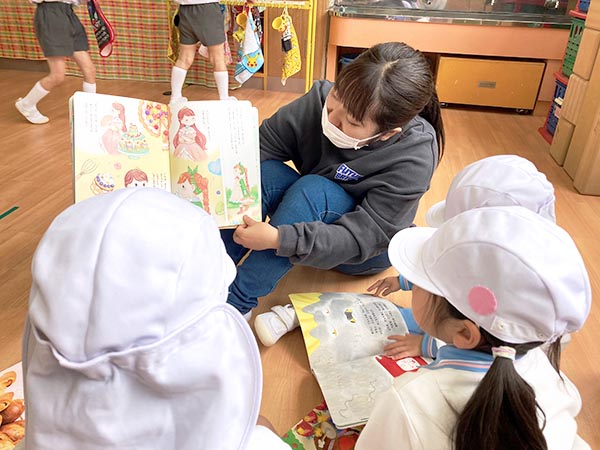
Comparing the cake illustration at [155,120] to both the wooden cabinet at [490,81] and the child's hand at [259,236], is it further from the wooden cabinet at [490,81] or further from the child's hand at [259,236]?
the wooden cabinet at [490,81]

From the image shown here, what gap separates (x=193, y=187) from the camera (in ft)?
3.23

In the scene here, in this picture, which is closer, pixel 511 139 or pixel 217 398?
pixel 217 398

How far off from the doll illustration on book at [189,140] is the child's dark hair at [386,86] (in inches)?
11.6

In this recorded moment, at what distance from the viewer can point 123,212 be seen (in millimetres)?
390

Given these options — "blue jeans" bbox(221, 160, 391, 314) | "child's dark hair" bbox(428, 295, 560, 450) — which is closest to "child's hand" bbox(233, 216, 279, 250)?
"blue jeans" bbox(221, 160, 391, 314)

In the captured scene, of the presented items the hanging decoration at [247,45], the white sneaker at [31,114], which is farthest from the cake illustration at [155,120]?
the hanging decoration at [247,45]

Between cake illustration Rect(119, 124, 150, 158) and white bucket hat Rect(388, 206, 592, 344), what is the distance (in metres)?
0.66

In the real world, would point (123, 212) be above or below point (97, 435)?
above

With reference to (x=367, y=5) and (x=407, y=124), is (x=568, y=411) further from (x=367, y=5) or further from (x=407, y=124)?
(x=367, y=5)

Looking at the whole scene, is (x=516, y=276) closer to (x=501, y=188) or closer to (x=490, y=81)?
(x=501, y=188)

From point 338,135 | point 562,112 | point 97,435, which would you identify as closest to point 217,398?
point 97,435

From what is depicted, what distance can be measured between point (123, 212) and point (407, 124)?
771mm

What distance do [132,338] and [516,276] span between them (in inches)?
14.7

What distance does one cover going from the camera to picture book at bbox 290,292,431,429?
0.85 m
